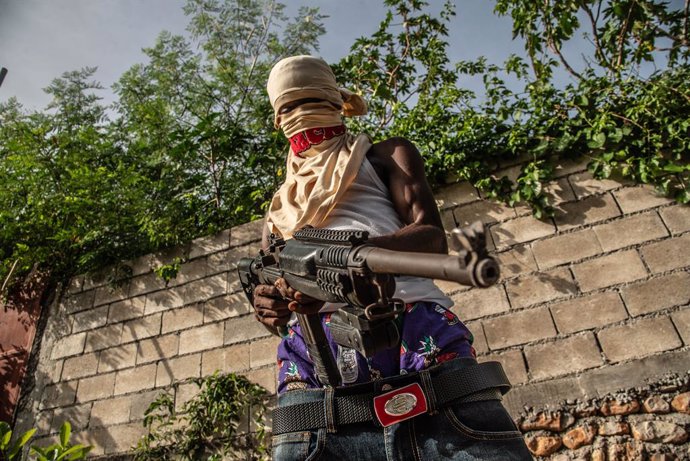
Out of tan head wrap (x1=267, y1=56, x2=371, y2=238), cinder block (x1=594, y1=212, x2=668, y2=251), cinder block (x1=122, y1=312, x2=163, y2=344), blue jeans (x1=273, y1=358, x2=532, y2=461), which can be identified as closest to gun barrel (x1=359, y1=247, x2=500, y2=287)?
blue jeans (x1=273, y1=358, x2=532, y2=461)

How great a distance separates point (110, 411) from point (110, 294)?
1035 millimetres

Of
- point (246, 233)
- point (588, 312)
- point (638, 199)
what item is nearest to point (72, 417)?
point (246, 233)

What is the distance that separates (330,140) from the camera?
1.78 m

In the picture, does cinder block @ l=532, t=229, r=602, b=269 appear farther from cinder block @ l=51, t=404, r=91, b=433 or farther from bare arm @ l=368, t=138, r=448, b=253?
cinder block @ l=51, t=404, r=91, b=433

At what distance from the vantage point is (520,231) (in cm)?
291

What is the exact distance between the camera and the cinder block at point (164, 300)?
3.77 m

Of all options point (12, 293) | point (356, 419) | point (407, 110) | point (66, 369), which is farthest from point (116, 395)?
point (407, 110)

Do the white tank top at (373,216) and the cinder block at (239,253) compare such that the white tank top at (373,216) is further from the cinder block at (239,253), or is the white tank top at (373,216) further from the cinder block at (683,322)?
the cinder block at (239,253)

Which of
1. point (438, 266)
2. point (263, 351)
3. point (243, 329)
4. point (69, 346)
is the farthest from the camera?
point (69, 346)

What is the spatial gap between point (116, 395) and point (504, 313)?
3.16m

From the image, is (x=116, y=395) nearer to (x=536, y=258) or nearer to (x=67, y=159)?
(x=67, y=159)

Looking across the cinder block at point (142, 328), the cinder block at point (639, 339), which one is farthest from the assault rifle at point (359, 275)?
the cinder block at point (142, 328)

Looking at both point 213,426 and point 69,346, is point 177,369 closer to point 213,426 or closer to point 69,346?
point 213,426

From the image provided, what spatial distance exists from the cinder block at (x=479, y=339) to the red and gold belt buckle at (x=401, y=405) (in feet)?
5.14
